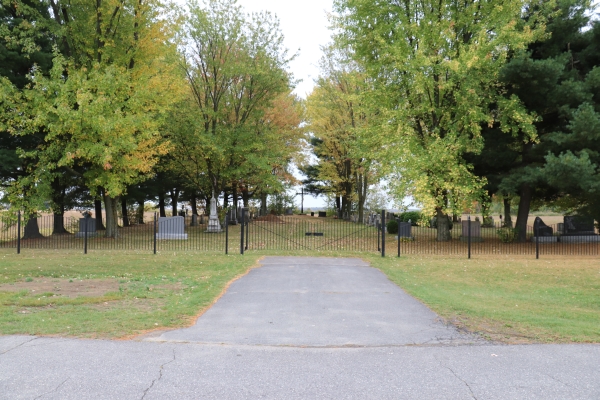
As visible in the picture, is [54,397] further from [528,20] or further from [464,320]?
[528,20]

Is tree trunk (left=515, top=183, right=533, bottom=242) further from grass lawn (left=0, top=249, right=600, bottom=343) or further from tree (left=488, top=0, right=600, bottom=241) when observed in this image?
grass lawn (left=0, top=249, right=600, bottom=343)

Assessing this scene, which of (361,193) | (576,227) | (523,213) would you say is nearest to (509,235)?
(523,213)

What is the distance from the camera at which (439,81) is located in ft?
70.8

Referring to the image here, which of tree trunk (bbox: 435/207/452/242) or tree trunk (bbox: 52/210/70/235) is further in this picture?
tree trunk (bbox: 52/210/70/235)

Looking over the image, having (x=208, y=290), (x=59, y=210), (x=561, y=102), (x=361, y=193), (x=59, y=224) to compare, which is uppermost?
(x=561, y=102)

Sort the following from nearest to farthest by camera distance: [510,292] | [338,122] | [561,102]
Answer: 1. [510,292]
2. [561,102]
3. [338,122]

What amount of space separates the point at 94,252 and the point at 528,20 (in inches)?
900

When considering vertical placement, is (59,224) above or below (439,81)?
below

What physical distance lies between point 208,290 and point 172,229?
46.2 ft

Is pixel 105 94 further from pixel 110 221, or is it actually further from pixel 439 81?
pixel 439 81

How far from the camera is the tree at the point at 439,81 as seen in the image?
20.1 metres

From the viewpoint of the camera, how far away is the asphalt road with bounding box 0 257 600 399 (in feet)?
14.3

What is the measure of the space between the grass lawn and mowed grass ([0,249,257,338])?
18mm

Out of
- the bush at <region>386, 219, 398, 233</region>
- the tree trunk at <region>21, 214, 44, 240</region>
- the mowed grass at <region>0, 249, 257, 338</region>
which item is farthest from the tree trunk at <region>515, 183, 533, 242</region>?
the tree trunk at <region>21, 214, 44, 240</region>
